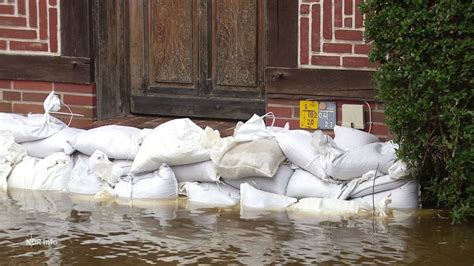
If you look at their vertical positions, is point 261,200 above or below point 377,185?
below

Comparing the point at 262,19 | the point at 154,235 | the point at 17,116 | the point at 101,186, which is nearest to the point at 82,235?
the point at 154,235

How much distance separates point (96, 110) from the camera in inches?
400

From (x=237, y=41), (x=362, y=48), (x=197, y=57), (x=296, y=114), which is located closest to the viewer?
(x=362, y=48)

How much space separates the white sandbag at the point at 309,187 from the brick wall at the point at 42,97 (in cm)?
238

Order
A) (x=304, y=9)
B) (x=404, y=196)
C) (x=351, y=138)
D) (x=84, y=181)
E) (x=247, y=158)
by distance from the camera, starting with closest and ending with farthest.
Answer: (x=404, y=196), (x=247, y=158), (x=351, y=138), (x=84, y=181), (x=304, y=9)

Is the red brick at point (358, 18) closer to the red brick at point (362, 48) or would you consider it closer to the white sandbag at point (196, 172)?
the red brick at point (362, 48)

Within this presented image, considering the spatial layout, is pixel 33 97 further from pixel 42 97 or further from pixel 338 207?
pixel 338 207

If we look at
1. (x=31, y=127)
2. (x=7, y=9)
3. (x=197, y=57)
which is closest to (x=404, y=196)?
(x=197, y=57)

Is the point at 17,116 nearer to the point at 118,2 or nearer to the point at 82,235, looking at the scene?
the point at 118,2

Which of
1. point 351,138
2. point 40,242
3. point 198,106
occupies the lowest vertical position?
point 40,242

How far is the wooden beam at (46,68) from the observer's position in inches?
395

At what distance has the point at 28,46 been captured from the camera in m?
10.2

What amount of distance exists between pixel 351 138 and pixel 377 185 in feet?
2.15

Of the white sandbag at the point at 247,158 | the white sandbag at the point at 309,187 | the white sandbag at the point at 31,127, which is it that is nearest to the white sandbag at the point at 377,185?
the white sandbag at the point at 309,187
